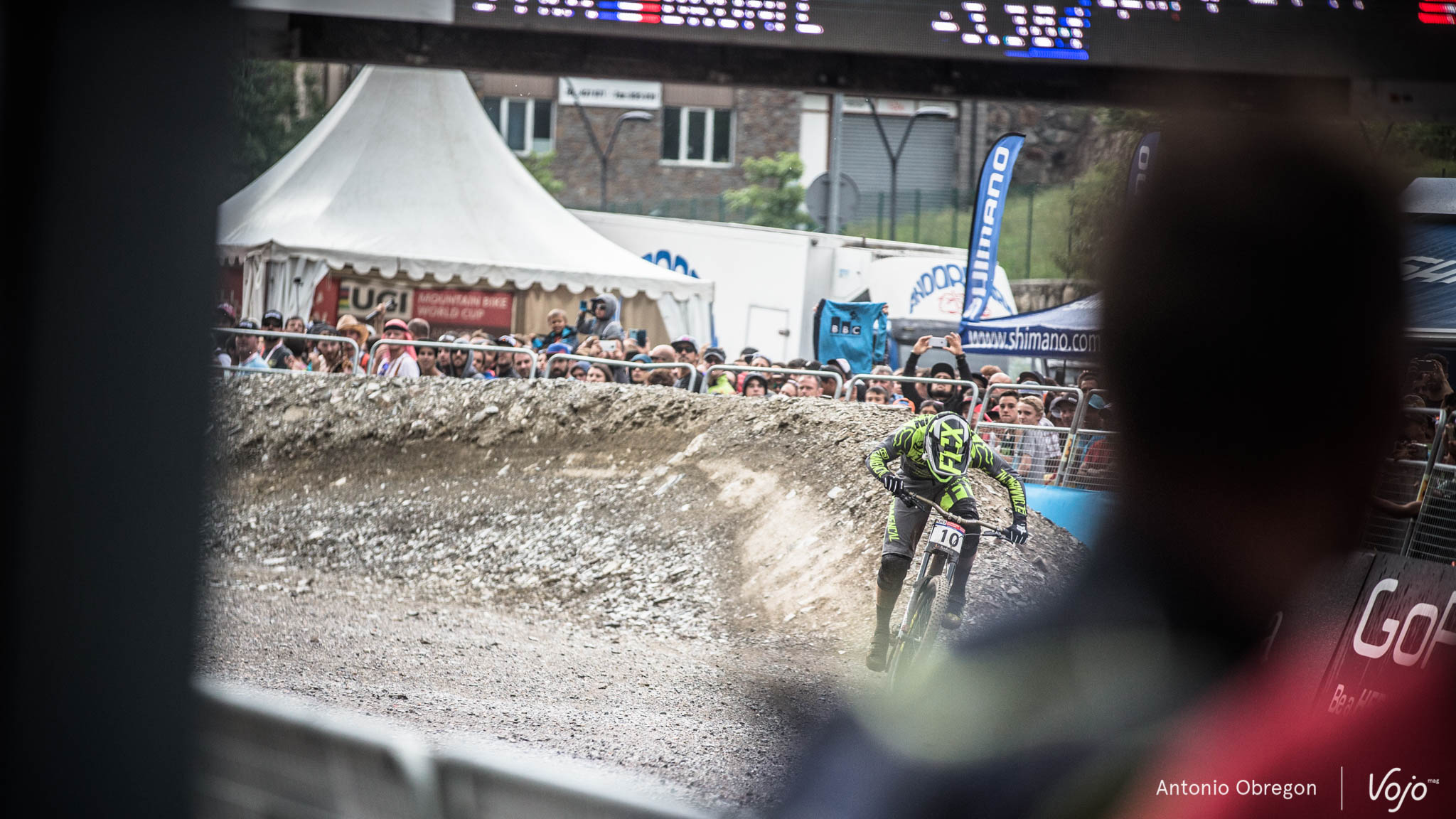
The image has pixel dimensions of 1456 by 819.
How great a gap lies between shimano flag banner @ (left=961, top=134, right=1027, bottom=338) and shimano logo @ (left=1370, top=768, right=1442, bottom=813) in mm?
9489

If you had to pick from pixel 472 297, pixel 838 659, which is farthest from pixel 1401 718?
pixel 472 297

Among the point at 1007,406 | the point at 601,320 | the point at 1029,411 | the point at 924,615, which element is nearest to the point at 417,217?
the point at 601,320

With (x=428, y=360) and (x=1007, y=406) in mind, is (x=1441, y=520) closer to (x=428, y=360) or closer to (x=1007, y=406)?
(x=1007, y=406)

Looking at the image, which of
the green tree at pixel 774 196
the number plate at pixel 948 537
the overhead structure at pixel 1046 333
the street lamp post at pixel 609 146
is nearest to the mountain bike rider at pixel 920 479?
the number plate at pixel 948 537

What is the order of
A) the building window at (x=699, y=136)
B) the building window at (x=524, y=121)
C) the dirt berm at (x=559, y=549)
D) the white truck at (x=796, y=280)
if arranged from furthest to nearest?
the building window at (x=524, y=121)
the building window at (x=699, y=136)
the white truck at (x=796, y=280)
the dirt berm at (x=559, y=549)

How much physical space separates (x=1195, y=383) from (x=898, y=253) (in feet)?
50.8

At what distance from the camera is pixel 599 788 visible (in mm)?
787

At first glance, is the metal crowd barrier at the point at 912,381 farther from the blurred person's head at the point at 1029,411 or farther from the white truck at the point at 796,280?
the white truck at the point at 796,280

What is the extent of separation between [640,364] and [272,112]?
488 centimetres

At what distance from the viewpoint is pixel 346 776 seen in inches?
35.4

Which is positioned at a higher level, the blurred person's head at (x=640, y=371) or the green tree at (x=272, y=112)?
the green tree at (x=272, y=112)

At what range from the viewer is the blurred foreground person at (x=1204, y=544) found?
0.77 metres

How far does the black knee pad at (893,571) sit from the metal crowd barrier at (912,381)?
7.92ft

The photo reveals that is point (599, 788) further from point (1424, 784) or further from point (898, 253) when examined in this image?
point (898, 253)
